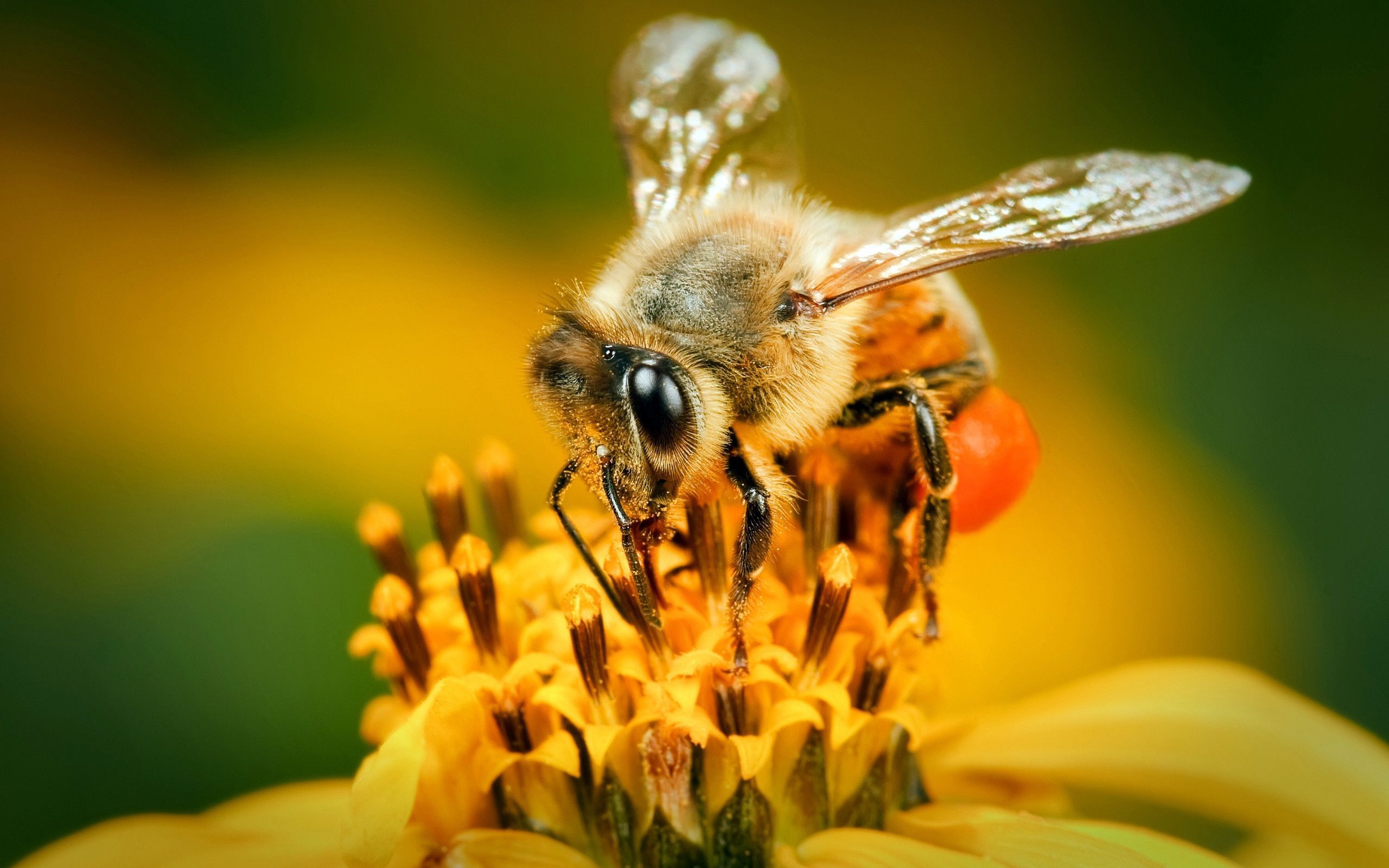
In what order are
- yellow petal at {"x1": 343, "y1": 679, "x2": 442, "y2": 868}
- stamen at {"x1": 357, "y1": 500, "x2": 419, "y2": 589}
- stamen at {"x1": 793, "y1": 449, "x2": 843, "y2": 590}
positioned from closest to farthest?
1. yellow petal at {"x1": 343, "y1": 679, "x2": 442, "y2": 868}
2. stamen at {"x1": 793, "y1": 449, "x2": 843, "y2": 590}
3. stamen at {"x1": 357, "y1": 500, "x2": 419, "y2": 589}

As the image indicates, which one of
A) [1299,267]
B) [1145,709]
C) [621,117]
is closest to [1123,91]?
[1299,267]

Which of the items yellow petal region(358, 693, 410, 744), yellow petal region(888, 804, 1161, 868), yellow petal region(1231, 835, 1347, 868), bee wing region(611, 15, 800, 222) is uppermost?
bee wing region(611, 15, 800, 222)

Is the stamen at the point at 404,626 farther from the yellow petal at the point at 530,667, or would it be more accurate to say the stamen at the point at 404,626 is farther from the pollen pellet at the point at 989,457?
the pollen pellet at the point at 989,457

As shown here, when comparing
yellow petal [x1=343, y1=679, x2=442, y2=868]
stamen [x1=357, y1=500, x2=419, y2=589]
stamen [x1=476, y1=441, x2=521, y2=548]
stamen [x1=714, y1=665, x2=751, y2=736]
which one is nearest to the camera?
yellow petal [x1=343, y1=679, x2=442, y2=868]

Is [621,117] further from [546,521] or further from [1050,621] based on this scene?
[1050,621]

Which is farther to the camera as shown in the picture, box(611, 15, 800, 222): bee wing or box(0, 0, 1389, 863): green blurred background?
box(0, 0, 1389, 863): green blurred background

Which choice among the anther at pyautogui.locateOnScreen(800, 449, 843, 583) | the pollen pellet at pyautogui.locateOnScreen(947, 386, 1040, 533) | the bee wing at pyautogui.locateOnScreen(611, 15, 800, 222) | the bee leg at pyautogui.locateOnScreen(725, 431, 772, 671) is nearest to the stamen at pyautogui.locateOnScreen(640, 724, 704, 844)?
the bee leg at pyautogui.locateOnScreen(725, 431, 772, 671)

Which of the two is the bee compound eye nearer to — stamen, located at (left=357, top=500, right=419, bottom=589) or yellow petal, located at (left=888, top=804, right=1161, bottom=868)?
yellow petal, located at (left=888, top=804, right=1161, bottom=868)

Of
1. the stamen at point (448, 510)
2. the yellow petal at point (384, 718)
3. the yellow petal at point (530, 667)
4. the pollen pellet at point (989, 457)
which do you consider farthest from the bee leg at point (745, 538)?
the stamen at point (448, 510)

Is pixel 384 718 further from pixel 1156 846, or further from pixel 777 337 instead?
pixel 1156 846
